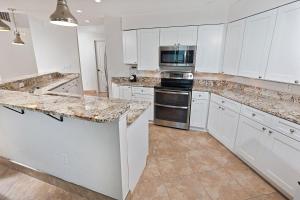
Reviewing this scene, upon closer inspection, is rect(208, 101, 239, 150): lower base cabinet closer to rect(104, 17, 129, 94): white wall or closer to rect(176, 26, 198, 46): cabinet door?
rect(176, 26, 198, 46): cabinet door

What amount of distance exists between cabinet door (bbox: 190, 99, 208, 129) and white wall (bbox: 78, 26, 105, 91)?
452 centimetres

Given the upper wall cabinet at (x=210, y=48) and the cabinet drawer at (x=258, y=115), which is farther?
the upper wall cabinet at (x=210, y=48)

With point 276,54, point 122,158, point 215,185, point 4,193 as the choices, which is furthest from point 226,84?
point 4,193

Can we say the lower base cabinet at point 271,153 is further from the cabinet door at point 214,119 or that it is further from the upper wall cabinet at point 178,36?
the upper wall cabinet at point 178,36

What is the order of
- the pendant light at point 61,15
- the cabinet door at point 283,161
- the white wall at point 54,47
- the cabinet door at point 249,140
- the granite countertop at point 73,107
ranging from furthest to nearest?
the white wall at point 54,47, the cabinet door at point 249,140, the cabinet door at point 283,161, the pendant light at point 61,15, the granite countertop at point 73,107

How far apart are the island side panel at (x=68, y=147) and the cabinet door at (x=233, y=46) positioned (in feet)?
8.32

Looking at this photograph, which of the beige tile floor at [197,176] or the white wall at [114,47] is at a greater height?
the white wall at [114,47]

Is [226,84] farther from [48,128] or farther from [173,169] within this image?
[48,128]

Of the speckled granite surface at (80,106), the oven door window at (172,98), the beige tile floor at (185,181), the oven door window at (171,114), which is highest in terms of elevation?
the speckled granite surface at (80,106)

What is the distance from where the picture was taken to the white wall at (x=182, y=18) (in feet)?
9.91

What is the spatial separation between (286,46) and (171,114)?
2.16 metres

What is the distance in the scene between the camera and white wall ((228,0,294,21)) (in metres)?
2.15

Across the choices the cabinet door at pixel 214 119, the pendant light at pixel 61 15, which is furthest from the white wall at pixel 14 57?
the cabinet door at pixel 214 119

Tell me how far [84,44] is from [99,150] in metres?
5.63
